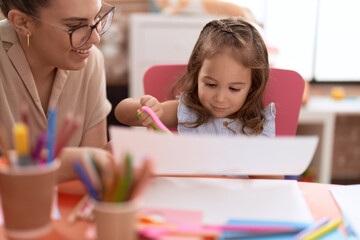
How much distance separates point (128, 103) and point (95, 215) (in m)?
0.64

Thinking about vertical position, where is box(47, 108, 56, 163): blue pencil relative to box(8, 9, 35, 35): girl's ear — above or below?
below

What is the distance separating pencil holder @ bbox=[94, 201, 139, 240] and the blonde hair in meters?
0.67

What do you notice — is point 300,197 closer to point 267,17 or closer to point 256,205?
point 256,205

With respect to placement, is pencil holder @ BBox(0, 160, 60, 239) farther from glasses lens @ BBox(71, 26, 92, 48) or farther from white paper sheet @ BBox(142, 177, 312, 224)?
glasses lens @ BBox(71, 26, 92, 48)

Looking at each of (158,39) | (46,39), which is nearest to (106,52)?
(158,39)

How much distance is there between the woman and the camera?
3.51ft

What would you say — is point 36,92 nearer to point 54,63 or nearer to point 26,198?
point 54,63

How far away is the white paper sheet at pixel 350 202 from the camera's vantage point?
2.25 feet

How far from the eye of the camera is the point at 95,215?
525 millimetres

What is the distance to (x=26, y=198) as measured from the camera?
0.54 m

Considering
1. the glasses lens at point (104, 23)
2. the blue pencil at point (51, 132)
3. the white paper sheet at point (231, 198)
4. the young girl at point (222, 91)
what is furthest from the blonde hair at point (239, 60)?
the blue pencil at point (51, 132)

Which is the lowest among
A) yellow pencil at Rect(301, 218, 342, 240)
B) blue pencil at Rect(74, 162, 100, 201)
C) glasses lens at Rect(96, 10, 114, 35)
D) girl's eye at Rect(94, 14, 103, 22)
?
yellow pencil at Rect(301, 218, 342, 240)

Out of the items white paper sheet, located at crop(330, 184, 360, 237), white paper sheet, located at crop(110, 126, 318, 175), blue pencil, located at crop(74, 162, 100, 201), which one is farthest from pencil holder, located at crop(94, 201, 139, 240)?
white paper sheet, located at crop(330, 184, 360, 237)

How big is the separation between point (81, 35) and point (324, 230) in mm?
735
